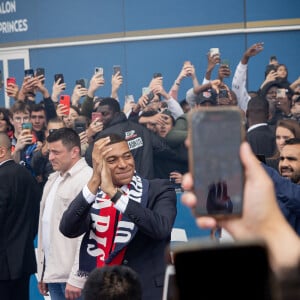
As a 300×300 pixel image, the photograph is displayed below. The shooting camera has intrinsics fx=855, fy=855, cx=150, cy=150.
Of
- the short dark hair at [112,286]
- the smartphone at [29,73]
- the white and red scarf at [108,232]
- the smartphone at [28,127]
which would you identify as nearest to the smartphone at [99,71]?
the smartphone at [29,73]

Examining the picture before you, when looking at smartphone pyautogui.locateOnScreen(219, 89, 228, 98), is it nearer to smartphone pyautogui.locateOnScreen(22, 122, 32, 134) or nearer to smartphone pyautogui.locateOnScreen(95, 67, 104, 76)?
smartphone pyautogui.locateOnScreen(95, 67, 104, 76)

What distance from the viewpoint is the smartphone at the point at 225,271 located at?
0.61m

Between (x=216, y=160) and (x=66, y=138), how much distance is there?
4810 mm

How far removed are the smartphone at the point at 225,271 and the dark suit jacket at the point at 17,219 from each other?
210 inches

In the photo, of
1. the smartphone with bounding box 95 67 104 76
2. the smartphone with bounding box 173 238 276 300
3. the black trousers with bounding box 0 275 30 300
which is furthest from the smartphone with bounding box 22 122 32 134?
the smartphone with bounding box 173 238 276 300

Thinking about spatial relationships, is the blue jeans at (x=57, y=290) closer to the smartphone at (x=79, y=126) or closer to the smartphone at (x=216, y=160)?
the smartphone at (x=79, y=126)

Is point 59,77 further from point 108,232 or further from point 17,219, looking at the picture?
point 108,232

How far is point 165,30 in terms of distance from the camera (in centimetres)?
579

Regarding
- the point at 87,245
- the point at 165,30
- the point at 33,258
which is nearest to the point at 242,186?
the point at 87,245

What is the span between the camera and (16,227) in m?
6.00

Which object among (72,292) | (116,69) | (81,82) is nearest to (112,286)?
(72,292)

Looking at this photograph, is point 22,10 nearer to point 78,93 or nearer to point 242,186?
point 78,93

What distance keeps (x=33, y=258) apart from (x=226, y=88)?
187cm

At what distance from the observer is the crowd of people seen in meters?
4.23
